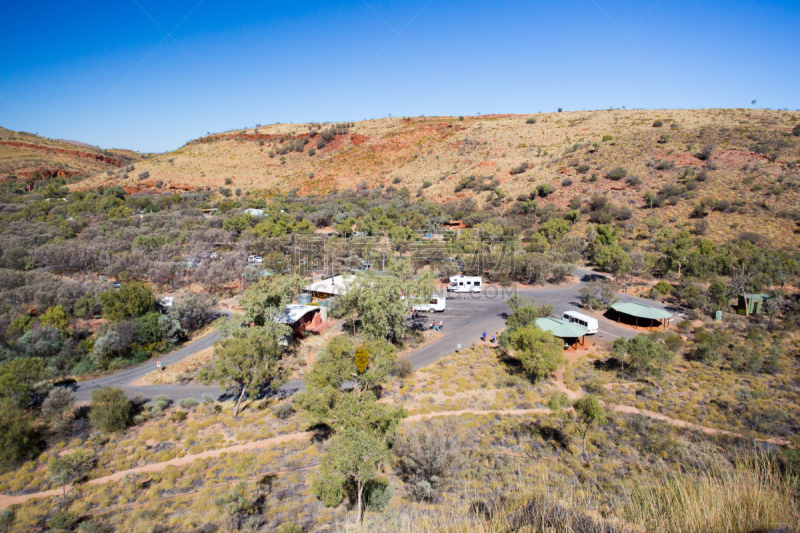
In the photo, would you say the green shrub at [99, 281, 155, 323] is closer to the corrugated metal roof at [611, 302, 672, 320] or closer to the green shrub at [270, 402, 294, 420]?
the green shrub at [270, 402, 294, 420]

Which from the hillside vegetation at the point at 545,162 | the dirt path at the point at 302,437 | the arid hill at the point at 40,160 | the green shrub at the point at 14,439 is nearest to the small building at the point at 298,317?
the dirt path at the point at 302,437

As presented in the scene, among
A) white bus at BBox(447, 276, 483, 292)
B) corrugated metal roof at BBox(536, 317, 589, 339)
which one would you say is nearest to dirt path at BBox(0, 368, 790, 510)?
corrugated metal roof at BBox(536, 317, 589, 339)

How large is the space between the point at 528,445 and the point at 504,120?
96.6m

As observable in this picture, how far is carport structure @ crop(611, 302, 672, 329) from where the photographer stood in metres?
25.2

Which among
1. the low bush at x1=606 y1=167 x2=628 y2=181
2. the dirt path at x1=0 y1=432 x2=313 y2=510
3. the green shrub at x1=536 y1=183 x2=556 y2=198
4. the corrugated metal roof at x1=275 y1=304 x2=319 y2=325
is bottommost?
the dirt path at x1=0 y1=432 x2=313 y2=510

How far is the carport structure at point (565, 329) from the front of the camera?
2223 centimetres

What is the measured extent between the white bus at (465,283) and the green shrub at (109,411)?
2554 cm

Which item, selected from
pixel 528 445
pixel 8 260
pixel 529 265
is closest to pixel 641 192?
pixel 529 265

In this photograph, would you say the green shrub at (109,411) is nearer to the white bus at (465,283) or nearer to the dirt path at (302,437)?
the dirt path at (302,437)

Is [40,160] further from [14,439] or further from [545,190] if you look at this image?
[545,190]

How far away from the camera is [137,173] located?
88500 millimetres

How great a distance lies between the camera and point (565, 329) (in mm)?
22641

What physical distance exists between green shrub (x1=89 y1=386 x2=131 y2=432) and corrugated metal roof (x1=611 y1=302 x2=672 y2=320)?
→ 99.4 feet

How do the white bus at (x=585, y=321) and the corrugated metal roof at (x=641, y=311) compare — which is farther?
the corrugated metal roof at (x=641, y=311)
